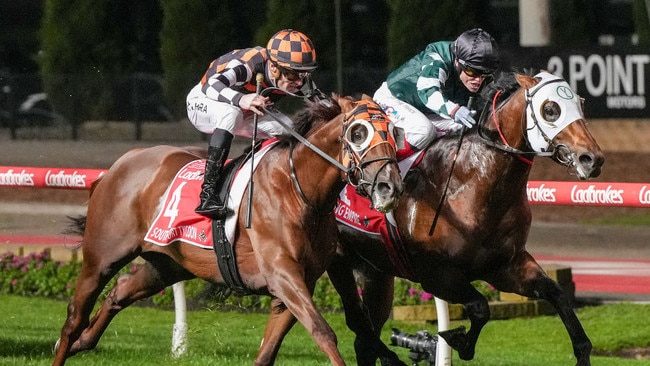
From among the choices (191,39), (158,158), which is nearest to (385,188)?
(158,158)

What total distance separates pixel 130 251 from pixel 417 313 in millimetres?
3141

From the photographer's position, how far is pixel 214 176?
272 inches

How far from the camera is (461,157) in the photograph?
7105mm

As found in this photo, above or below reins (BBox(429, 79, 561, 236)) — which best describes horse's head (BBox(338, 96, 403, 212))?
above

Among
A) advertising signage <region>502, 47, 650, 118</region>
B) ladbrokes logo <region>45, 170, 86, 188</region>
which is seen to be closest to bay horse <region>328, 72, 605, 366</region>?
ladbrokes logo <region>45, 170, 86, 188</region>

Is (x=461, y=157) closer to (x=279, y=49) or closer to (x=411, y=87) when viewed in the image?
(x=411, y=87)

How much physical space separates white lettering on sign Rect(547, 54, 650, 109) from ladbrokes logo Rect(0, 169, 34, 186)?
874 cm

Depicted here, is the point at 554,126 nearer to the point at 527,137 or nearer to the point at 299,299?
the point at 527,137

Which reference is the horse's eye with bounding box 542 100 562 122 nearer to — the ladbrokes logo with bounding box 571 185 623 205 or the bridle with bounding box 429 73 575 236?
the bridle with bounding box 429 73 575 236

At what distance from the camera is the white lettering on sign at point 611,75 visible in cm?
1723

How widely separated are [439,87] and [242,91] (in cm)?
103

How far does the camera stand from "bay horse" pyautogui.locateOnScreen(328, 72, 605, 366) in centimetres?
681

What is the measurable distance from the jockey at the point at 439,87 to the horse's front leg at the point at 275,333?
1.15 metres

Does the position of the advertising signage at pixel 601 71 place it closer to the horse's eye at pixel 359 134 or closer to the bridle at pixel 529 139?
the bridle at pixel 529 139
